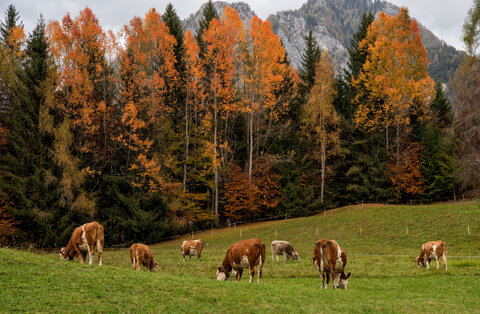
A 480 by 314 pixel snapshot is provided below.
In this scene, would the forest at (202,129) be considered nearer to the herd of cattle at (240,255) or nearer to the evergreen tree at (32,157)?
the evergreen tree at (32,157)

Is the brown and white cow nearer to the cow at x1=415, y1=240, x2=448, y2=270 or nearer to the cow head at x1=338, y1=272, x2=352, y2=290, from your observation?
the cow head at x1=338, y1=272, x2=352, y2=290

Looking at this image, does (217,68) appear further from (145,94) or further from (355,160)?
(355,160)

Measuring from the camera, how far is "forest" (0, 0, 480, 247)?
29891mm

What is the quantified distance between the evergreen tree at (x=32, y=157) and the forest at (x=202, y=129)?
4.7 inches

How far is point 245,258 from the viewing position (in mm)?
11656

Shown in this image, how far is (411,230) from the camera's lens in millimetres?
27406

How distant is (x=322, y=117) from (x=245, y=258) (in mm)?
32959

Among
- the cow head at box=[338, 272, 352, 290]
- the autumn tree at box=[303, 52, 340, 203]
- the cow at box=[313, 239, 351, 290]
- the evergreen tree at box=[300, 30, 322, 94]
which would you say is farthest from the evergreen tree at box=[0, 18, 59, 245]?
the evergreen tree at box=[300, 30, 322, 94]

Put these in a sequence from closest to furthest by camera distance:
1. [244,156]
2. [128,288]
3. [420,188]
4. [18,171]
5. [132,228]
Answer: [128,288]
[18,171]
[132,228]
[420,188]
[244,156]

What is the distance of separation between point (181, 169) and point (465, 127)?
27700 mm

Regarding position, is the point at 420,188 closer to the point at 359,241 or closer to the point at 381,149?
the point at 381,149

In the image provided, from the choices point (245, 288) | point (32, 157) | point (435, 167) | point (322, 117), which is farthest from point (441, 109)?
point (32, 157)

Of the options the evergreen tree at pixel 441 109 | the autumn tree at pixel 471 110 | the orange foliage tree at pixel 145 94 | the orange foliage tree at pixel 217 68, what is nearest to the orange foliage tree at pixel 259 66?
the orange foliage tree at pixel 217 68

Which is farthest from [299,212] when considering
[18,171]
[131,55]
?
[18,171]
